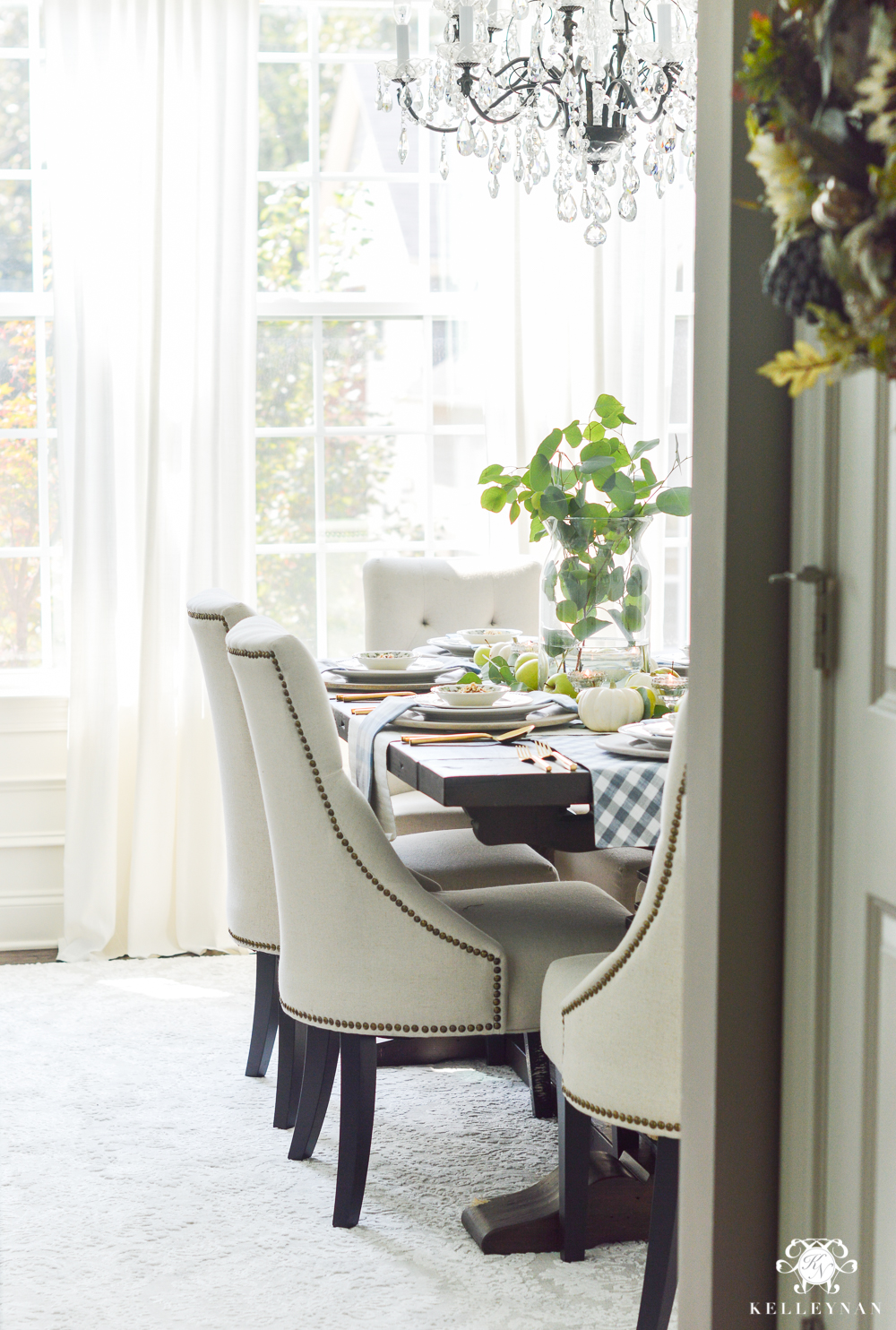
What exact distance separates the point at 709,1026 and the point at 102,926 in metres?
2.72

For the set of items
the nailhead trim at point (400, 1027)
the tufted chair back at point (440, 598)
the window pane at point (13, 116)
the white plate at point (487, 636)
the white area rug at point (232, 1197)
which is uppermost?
the window pane at point (13, 116)

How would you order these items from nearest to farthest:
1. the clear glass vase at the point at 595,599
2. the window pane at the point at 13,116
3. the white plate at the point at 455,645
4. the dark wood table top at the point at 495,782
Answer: the dark wood table top at the point at 495,782 < the clear glass vase at the point at 595,599 < the white plate at the point at 455,645 < the window pane at the point at 13,116

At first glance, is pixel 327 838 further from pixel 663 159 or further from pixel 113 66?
pixel 113 66

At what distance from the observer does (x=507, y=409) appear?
12.7 ft

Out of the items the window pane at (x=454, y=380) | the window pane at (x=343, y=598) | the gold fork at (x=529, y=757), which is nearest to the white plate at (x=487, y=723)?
the gold fork at (x=529, y=757)

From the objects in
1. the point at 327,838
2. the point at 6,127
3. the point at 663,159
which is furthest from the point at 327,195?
the point at 327,838

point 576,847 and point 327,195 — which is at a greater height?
point 327,195

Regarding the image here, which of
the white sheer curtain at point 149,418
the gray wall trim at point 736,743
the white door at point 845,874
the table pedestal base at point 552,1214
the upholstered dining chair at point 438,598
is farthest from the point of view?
the white sheer curtain at point 149,418

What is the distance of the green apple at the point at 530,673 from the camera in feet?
8.41

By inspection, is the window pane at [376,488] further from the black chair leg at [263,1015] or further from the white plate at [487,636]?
the black chair leg at [263,1015]

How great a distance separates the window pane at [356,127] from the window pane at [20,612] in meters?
1.52

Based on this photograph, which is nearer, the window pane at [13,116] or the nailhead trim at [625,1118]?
the nailhead trim at [625,1118]

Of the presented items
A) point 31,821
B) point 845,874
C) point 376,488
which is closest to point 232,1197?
point 845,874

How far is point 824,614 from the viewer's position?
48.1 inches
